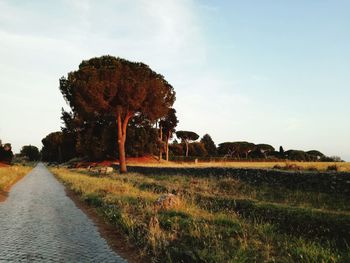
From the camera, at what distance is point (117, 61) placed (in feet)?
172

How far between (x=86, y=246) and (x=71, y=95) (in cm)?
4468

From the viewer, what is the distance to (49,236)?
12172 millimetres

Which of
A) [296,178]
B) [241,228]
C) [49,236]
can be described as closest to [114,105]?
[296,178]

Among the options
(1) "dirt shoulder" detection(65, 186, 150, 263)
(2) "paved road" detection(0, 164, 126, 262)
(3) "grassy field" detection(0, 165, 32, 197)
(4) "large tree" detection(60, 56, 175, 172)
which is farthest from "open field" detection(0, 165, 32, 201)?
(4) "large tree" detection(60, 56, 175, 172)

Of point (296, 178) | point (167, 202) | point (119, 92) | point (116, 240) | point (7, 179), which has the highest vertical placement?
point (119, 92)

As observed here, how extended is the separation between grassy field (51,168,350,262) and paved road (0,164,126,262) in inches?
42.2

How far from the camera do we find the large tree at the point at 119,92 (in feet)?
153

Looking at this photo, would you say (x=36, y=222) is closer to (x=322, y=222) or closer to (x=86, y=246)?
(x=86, y=246)

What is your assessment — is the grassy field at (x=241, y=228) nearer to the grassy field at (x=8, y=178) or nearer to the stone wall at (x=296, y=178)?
the stone wall at (x=296, y=178)

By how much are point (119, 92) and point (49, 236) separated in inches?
1453

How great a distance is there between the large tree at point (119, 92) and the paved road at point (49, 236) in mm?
28022

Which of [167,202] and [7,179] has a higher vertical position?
[7,179]

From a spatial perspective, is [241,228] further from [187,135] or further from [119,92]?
[187,135]

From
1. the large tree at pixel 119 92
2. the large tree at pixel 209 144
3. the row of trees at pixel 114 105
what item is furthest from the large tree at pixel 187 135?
the large tree at pixel 119 92
